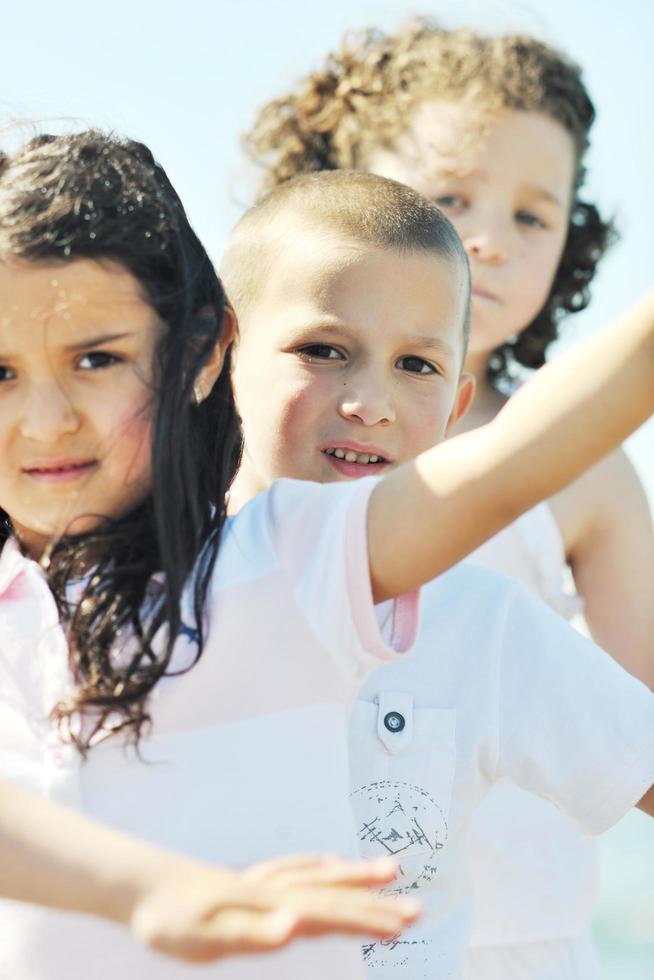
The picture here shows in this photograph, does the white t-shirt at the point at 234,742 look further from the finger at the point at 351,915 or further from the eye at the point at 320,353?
the eye at the point at 320,353

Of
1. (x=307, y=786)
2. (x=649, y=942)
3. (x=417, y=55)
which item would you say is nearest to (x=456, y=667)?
(x=307, y=786)

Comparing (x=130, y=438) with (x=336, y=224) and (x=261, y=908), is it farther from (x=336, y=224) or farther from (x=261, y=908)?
(x=336, y=224)

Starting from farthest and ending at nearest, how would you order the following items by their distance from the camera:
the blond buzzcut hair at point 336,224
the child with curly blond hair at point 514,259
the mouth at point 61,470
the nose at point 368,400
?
the child with curly blond hair at point 514,259
the blond buzzcut hair at point 336,224
the nose at point 368,400
the mouth at point 61,470

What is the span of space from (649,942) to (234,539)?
674 cm

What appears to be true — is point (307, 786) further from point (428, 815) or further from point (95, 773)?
point (428, 815)

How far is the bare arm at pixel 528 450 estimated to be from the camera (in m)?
1.32

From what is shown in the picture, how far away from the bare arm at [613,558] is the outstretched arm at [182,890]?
1.89m

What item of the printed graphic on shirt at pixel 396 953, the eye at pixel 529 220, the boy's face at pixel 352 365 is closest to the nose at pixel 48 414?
the boy's face at pixel 352 365

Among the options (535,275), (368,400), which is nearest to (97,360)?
(368,400)

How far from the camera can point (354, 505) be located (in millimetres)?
1477

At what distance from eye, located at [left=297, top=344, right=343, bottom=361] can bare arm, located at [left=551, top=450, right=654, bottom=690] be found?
982mm

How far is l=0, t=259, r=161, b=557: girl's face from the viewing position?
1.54 meters

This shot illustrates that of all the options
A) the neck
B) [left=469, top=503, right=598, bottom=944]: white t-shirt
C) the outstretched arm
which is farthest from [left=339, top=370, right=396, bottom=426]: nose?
the outstretched arm

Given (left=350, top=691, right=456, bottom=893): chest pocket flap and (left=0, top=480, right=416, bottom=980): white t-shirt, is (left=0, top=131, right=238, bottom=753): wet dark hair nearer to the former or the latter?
(left=0, top=480, right=416, bottom=980): white t-shirt
